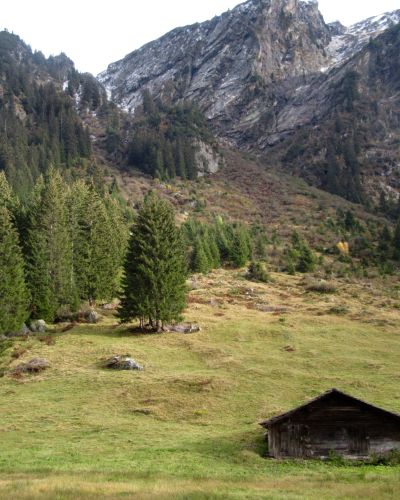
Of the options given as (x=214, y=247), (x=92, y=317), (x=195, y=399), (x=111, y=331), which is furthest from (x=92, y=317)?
(x=214, y=247)

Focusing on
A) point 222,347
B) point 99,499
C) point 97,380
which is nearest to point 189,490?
point 99,499

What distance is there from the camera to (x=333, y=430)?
2897cm

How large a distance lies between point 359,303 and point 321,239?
47182 mm

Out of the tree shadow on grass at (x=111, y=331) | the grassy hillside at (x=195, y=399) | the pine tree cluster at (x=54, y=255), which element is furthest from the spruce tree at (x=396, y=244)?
the tree shadow on grass at (x=111, y=331)

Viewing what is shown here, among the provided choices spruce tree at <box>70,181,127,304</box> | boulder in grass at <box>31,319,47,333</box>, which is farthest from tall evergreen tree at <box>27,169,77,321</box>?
boulder in grass at <box>31,319,47,333</box>

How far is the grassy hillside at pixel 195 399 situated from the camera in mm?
22203

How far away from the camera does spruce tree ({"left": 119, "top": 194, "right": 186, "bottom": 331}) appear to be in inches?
2047

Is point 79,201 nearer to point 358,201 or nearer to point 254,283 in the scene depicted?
point 254,283

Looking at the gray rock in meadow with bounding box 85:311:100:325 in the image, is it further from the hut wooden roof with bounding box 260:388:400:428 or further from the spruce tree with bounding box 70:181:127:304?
the hut wooden roof with bounding box 260:388:400:428

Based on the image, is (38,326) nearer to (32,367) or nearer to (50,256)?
(50,256)

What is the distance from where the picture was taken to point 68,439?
29453 millimetres

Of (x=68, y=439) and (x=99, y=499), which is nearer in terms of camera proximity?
(x=99, y=499)

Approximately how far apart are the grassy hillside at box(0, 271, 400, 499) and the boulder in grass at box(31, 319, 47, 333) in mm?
2123

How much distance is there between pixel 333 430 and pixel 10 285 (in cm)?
3231
